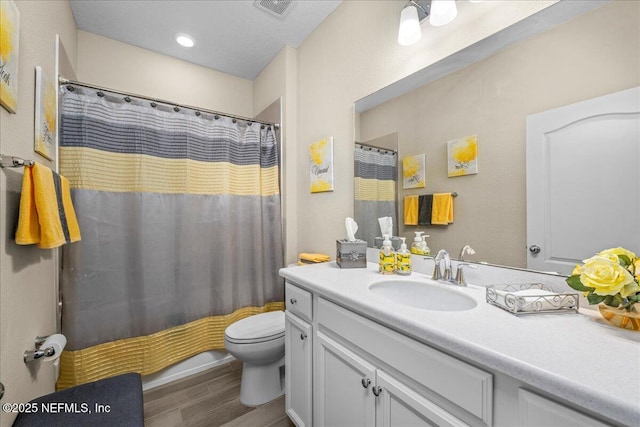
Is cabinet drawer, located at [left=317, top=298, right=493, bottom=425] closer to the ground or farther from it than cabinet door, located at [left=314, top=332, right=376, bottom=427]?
farther from it

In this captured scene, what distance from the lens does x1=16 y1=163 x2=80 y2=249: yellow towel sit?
3.11ft

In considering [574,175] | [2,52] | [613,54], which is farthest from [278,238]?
[613,54]

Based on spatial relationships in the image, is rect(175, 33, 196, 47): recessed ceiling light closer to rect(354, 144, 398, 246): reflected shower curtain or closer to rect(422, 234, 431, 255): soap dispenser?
rect(354, 144, 398, 246): reflected shower curtain

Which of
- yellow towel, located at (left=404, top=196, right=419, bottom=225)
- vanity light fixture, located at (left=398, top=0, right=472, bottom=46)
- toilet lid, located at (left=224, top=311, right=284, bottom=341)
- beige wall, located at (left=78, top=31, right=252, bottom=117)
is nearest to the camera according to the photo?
vanity light fixture, located at (left=398, top=0, right=472, bottom=46)

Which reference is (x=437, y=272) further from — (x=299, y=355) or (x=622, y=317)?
(x=299, y=355)

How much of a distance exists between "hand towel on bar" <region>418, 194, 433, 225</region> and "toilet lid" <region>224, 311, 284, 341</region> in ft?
3.57

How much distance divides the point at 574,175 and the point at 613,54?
0.36 meters

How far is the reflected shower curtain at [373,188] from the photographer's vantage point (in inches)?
57.7

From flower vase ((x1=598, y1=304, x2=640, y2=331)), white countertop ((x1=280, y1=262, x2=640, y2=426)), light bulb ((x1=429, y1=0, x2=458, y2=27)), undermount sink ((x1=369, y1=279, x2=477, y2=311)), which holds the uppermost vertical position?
light bulb ((x1=429, y1=0, x2=458, y2=27))

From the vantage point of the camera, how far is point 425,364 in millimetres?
704

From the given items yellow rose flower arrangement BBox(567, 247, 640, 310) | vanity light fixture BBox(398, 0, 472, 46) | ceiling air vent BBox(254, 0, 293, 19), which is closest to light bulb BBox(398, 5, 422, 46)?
vanity light fixture BBox(398, 0, 472, 46)

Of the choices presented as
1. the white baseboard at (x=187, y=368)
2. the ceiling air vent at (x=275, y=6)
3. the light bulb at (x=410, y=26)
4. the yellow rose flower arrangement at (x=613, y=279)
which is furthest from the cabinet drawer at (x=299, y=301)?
the ceiling air vent at (x=275, y=6)

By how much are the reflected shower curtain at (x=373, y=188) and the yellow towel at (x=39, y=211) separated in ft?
4.83

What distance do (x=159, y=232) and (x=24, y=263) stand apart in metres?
0.77
